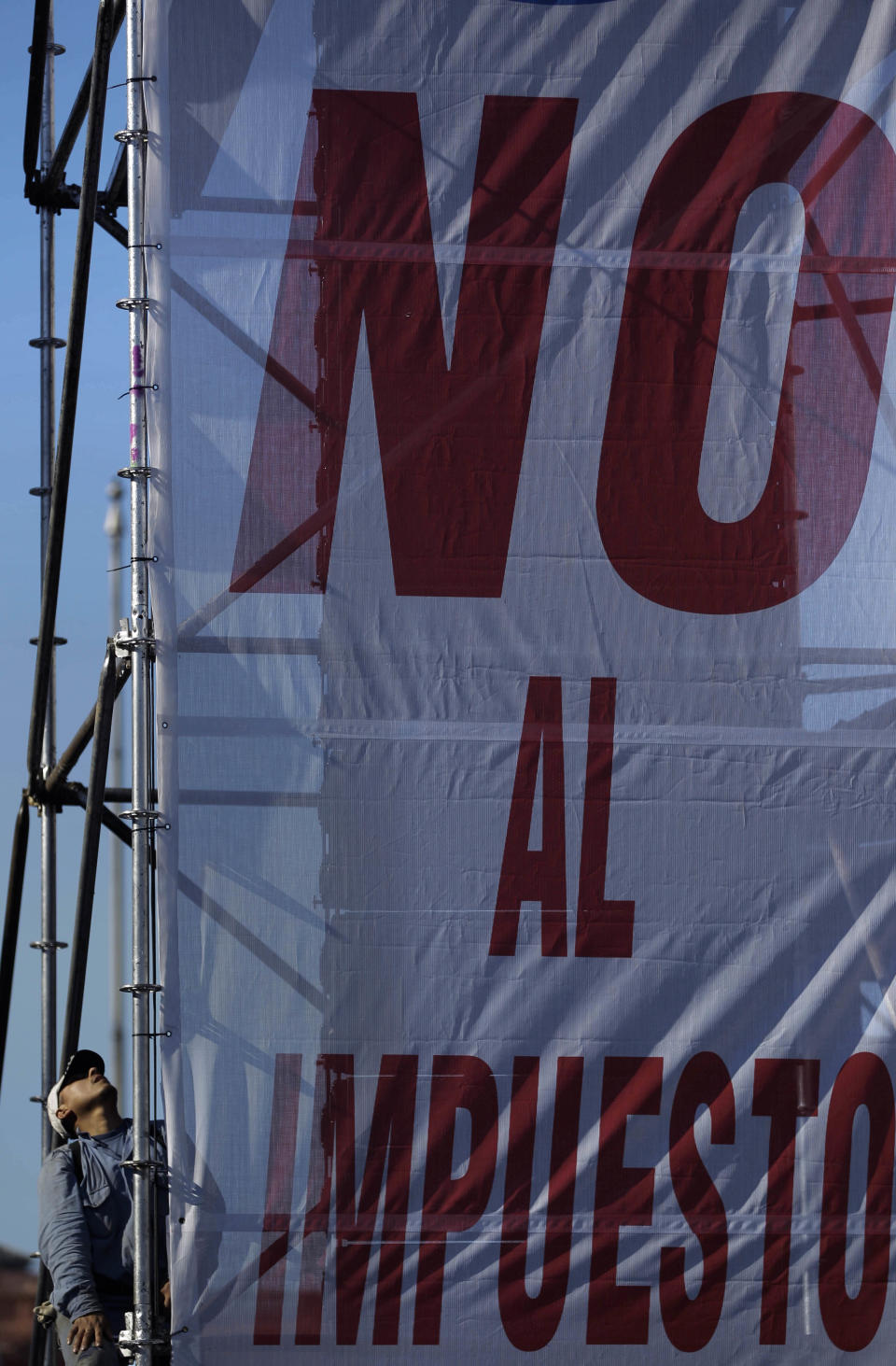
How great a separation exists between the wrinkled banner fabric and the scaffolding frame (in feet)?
0.29

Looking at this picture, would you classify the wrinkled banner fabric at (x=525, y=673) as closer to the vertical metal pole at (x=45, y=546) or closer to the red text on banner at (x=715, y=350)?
the red text on banner at (x=715, y=350)

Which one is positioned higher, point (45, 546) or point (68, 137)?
point (68, 137)

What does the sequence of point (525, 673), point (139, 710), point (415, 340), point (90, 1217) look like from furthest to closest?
point (415, 340) < point (525, 673) < point (139, 710) < point (90, 1217)

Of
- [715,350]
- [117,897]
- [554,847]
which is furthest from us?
[117,897]

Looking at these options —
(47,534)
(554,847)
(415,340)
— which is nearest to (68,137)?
(47,534)

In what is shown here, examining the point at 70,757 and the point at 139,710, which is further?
the point at 70,757

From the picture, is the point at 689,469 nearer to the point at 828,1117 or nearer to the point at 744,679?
the point at 744,679

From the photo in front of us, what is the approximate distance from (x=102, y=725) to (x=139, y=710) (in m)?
0.51

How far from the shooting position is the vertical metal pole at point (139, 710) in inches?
231

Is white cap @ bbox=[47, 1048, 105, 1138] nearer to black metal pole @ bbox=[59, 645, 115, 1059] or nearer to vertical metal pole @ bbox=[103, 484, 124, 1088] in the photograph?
black metal pole @ bbox=[59, 645, 115, 1059]

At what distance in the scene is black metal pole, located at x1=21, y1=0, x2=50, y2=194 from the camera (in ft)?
30.5

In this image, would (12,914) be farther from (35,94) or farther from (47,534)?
(35,94)

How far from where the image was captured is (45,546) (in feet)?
29.6

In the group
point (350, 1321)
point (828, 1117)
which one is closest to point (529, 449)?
point (828, 1117)
